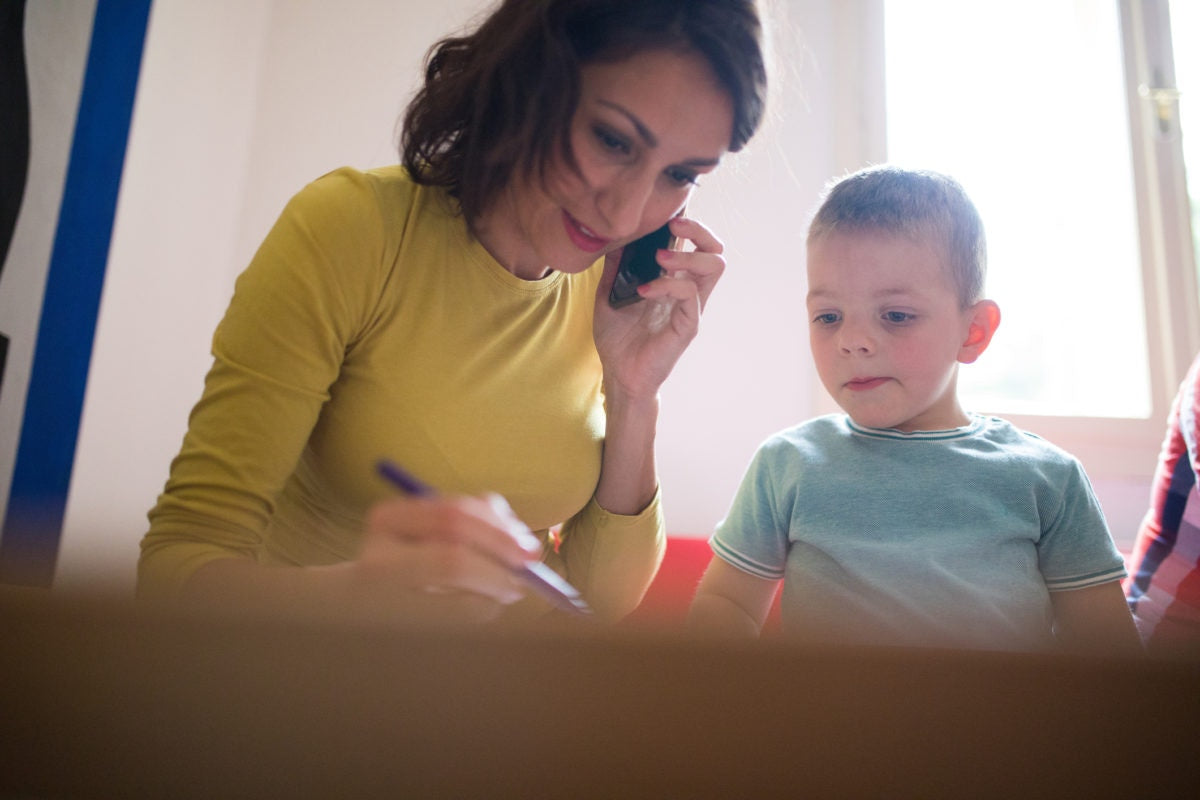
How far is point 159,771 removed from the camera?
0.70ft

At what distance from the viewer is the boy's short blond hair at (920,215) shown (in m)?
0.85

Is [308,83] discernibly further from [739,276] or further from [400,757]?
[400,757]

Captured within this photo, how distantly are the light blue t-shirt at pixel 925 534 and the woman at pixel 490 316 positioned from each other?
0.56ft

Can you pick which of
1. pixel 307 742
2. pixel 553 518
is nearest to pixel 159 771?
pixel 307 742

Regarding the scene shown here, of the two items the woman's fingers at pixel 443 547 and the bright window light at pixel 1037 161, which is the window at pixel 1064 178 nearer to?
the bright window light at pixel 1037 161

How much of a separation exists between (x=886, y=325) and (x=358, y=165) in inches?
58.3

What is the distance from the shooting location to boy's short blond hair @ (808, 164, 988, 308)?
85 cm

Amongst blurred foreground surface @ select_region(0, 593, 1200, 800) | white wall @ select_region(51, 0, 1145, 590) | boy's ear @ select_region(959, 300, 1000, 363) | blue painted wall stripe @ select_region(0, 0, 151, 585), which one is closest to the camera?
blurred foreground surface @ select_region(0, 593, 1200, 800)

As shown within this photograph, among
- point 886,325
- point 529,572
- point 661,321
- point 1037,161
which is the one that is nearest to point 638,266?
point 661,321

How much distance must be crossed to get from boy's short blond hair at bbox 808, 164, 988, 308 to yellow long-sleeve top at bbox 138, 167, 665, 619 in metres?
0.32

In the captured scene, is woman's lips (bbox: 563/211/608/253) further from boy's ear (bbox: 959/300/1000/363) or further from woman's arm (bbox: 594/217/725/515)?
boy's ear (bbox: 959/300/1000/363)

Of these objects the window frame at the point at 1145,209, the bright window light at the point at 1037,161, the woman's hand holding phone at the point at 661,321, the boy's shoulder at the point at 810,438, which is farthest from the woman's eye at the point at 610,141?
the bright window light at the point at 1037,161

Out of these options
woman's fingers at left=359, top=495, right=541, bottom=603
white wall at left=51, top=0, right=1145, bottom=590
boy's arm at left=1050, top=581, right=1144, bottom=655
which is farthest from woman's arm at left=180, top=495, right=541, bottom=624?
white wall at left=51, top=0, right=1145, bottom=590

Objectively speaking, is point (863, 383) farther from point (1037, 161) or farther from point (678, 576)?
point (1037, 161)
